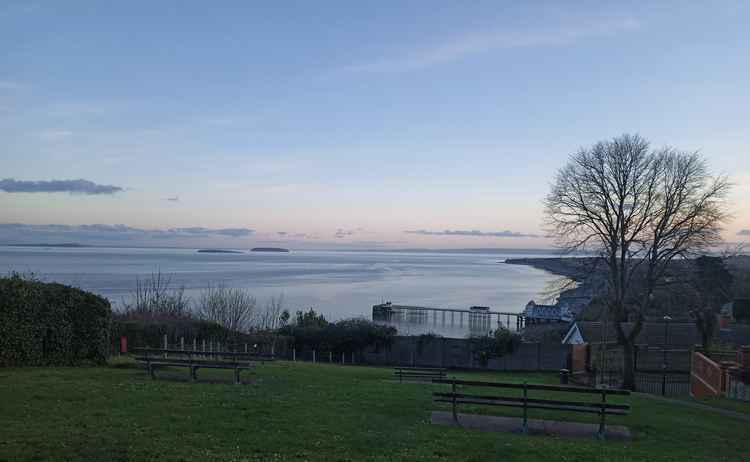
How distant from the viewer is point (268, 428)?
31.2 feet

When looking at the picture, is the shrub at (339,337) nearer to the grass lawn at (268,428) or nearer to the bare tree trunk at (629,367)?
the bare tree trunk at (629,367)

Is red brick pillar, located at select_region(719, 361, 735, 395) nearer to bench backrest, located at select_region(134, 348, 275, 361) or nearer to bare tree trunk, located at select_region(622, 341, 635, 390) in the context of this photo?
bare tree trunk, located at select_region(622, 341, 635, 390)

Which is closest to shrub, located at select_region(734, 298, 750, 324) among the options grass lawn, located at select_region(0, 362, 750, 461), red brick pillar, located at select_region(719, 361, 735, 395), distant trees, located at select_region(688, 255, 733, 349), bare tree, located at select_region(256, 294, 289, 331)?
distant trees, located at select_region(688, 255, 733, 349)

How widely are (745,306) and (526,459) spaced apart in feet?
153

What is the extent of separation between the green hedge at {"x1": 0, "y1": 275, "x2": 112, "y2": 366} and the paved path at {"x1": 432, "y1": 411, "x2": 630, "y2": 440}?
12.1 metres

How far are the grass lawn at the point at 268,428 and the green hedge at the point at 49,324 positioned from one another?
9.19ft

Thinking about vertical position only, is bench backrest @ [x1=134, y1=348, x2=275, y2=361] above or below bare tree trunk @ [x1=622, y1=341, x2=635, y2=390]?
above

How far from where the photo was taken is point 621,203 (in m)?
27.5

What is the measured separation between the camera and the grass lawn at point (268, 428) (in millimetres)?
8125

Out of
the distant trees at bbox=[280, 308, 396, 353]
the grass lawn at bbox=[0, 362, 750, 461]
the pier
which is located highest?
the grass lawn at bbox=[0, 362, 750, 461]

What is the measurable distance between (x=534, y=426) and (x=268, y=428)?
495 centimetres

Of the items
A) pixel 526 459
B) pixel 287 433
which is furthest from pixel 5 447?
pixel 526 459

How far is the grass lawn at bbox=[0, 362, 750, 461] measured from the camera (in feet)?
26.7

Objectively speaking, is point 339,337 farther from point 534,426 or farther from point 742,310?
point 742,310
